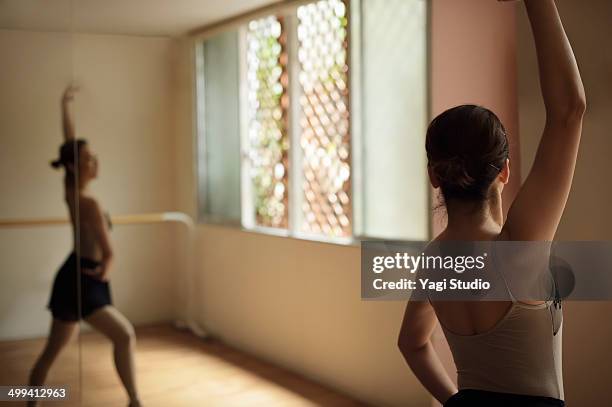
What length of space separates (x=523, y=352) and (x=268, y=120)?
2.91 m

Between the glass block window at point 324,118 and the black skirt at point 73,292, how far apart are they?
1.19 m

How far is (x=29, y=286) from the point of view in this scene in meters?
2.41

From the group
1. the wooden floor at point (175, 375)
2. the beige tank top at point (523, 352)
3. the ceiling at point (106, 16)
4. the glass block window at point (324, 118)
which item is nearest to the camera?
the beige tank top at point (523, 352)

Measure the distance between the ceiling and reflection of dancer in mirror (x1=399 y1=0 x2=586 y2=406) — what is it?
1.78 metres

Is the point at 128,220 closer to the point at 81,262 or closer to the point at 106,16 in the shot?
the point at 81,262

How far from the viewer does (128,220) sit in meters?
2.74

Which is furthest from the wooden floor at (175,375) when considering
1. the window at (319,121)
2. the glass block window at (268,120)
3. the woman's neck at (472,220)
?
the woman's neck at (472,220)

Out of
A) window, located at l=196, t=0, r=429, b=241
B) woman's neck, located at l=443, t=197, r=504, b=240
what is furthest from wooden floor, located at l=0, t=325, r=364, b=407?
woman's neck, located at l=443, t=197, r=504, b=240

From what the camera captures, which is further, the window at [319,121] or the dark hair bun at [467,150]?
the window at [319,121]

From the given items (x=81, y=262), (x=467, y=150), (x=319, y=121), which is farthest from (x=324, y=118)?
(x=467, y=150)

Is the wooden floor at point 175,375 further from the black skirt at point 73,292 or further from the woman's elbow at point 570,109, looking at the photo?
the woman's elbow at point 570,109

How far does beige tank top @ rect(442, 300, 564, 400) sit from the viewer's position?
956 millimetres

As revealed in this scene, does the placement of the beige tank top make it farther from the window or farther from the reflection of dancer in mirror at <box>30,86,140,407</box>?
the window

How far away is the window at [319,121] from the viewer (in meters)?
2.94
